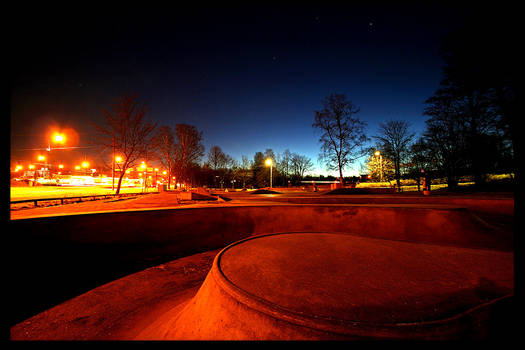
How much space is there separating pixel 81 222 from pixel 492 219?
17.7 metres

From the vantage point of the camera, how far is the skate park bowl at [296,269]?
2.02m

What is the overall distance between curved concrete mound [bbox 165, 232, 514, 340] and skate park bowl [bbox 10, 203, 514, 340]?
0.01m

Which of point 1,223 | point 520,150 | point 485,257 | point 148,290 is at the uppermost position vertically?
point 520,150

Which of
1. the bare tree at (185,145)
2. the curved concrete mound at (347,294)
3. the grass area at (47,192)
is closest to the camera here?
the curved concrete mound at (347,294)

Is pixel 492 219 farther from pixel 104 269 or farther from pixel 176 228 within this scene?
pixel 104 269

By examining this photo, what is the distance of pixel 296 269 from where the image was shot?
10.7 ft

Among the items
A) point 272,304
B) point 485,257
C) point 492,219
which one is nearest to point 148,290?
point 272,304

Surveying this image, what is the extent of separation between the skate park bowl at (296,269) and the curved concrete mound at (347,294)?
0.05 feet

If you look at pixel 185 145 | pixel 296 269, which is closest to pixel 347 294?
pixel 296 269

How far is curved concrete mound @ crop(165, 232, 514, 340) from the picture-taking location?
1.89 m

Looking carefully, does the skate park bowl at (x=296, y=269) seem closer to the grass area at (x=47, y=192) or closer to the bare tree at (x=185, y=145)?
the grass area at (x=47, y=192)

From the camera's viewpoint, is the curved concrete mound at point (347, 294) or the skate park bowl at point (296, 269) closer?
the curved concrete mound at point (347, 294)

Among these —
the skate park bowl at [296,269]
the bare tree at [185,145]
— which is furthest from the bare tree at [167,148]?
the skate park bowl at [296,269]

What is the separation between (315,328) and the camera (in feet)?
6.23
